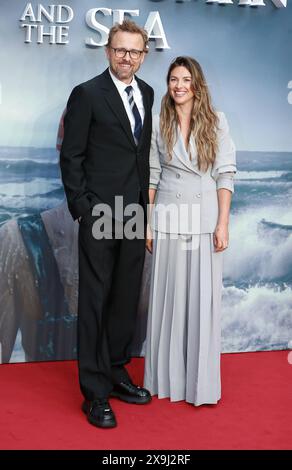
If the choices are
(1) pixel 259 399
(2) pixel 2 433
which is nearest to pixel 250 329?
(1) pixel 259 399

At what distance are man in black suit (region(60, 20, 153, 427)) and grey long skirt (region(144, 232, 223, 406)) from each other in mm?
141

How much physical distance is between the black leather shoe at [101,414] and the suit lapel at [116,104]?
1141 mm

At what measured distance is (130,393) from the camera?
11.7 ft

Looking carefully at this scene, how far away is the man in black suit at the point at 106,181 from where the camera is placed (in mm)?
3229

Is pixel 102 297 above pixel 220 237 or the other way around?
the other way around

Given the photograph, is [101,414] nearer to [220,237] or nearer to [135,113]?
[220,237]

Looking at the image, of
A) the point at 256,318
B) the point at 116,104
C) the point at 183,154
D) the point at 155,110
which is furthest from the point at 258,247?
the point at 116,104

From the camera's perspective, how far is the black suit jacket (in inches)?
127

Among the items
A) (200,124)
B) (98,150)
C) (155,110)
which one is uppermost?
(155,110)

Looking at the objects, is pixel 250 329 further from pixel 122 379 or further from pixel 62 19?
pixel 62 19

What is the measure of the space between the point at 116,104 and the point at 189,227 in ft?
2.19

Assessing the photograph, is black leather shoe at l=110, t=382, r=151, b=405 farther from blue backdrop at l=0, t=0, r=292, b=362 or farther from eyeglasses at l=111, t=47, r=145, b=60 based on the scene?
eyeglasses at l=111, t=47, r=145, b=60

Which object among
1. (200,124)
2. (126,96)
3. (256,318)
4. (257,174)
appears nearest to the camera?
(126,96)

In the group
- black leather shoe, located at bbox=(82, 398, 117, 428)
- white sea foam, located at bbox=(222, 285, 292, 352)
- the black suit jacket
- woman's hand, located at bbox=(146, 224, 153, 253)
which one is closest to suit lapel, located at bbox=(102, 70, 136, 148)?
the black suit jacket
